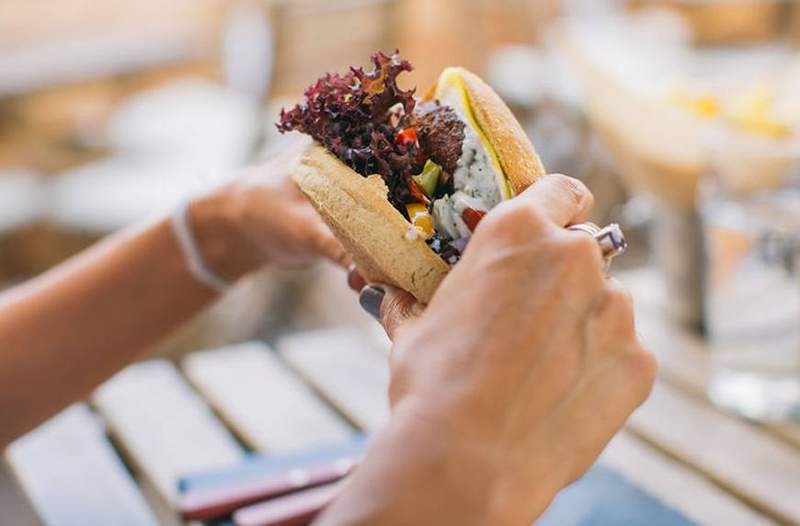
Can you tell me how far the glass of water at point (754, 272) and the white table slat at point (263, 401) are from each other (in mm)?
434

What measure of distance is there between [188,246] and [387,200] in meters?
0.46

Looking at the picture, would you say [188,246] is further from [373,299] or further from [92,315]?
[373,299]

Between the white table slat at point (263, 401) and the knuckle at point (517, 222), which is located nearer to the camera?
the knuckle at point (517, 222)

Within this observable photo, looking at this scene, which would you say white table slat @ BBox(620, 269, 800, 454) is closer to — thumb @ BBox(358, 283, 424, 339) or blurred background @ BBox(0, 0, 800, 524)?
blurred background @ BBox(0, 0, 800, 524)

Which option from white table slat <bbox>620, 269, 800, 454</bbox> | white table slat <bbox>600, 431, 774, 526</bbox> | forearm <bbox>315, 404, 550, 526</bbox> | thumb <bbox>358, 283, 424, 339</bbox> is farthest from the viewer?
white table slat <bbox>620, 269, 800, 454</bbox>

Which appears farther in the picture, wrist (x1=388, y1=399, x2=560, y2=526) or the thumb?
the thumb

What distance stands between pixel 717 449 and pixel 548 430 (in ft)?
1.84

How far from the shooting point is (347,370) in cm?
135

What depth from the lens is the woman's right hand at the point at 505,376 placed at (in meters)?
0.59

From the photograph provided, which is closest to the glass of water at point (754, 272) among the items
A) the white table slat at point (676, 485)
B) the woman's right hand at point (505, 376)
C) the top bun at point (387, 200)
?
the white table slat at point (676, 485)

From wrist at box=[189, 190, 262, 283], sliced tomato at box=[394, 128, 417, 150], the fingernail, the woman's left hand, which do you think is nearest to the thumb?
the fingernail

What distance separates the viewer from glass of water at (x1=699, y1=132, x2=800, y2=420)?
1.17 meters

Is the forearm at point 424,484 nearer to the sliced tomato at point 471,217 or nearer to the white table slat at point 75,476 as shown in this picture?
the sliced tomato at point 471,217

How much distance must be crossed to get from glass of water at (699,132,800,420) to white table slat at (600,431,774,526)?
0.43 feet
